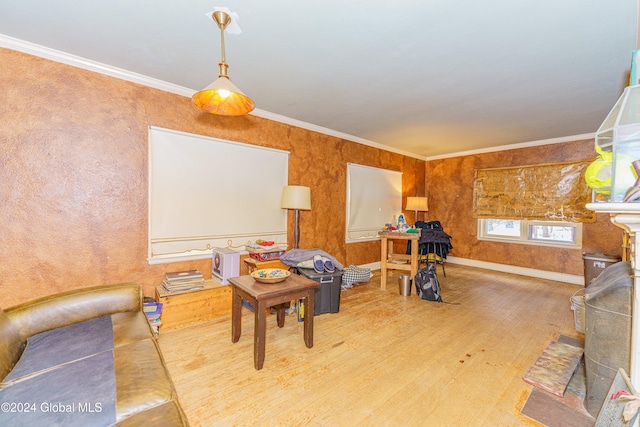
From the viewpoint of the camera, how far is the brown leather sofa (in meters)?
0.95

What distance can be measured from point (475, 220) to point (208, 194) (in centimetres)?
499

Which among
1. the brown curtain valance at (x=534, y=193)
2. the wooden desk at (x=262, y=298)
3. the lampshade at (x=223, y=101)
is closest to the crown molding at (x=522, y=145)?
the brown curtain valance at (x=534, y=193)

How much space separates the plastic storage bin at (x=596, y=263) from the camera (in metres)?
3.61

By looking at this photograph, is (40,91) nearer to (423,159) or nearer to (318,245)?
(318,245)

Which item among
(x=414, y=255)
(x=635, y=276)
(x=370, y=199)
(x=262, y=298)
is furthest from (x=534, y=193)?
(x=262, y=298)

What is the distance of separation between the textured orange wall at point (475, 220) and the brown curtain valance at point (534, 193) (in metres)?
0.13

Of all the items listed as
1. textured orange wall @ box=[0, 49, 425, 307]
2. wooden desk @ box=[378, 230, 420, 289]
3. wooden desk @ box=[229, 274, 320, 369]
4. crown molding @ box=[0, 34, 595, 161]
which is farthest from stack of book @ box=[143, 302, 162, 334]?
wooden desk @ box=[378, 230, 420, 289]

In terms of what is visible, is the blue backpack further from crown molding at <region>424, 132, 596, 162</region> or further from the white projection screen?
crown molding at <region>424, 132, 596, 162</region>

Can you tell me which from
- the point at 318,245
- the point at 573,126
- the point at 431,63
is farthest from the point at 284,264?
the point at 573,126

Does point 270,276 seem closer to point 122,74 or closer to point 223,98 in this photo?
point 223,98

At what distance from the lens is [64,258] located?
223cm

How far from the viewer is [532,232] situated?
4781 millimetres

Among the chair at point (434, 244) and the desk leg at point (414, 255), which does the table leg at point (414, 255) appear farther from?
the chair at point (434, 244)

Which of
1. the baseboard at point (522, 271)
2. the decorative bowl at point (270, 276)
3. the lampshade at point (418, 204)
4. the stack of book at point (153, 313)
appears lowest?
the baseboard at point (522, 271)
